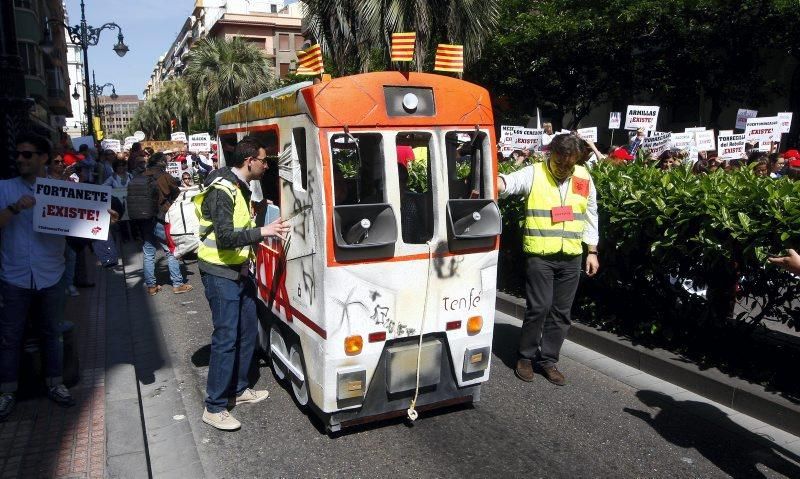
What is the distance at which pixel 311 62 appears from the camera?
4934 millimetres

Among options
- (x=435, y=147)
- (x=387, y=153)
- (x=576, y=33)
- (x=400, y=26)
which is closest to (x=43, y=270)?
(x=387, y=153)

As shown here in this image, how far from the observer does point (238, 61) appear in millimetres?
37312

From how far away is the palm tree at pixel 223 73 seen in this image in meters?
36.5

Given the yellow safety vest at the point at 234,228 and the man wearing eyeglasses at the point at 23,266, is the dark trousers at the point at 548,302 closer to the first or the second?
the yellow safety vest at the point at 234,228

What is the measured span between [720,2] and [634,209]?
55.5 ft

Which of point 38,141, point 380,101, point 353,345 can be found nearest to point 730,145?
point 380,101

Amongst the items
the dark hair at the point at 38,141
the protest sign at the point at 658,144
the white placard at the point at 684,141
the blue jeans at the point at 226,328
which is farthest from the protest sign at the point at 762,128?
the dark hair at the point at 38,141

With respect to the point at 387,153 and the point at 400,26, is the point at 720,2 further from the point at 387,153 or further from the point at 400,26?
the point at 387,153

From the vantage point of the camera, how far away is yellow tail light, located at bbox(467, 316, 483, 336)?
4.54 m

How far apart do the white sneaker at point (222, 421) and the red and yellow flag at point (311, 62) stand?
262cm

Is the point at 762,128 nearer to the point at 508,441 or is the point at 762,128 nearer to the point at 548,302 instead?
the point at 548,302

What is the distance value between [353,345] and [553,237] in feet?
6.44

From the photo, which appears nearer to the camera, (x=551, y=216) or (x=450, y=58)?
(x=450, y=58)

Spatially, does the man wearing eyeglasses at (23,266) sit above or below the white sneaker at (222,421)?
above
